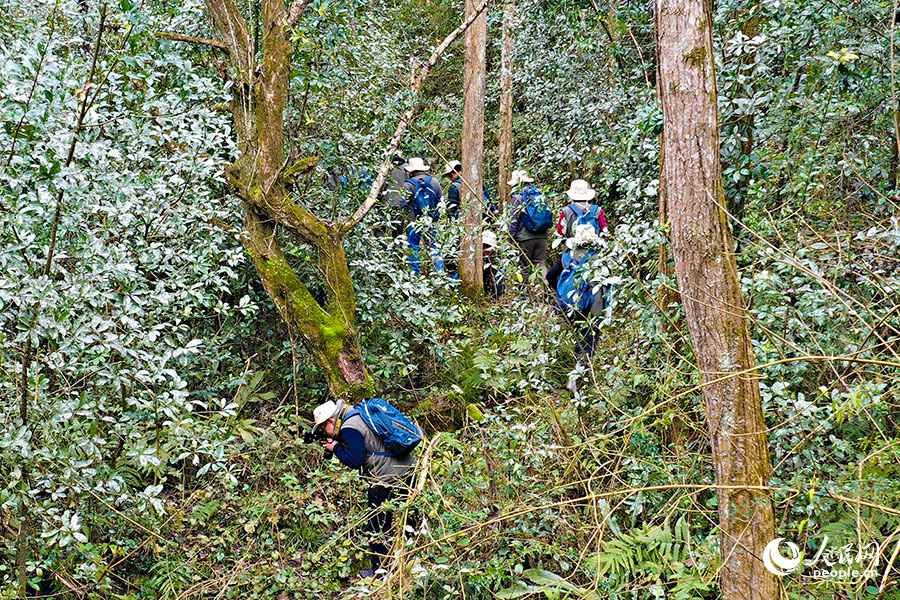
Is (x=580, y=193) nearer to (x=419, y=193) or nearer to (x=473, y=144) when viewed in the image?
(x=473, y=144)

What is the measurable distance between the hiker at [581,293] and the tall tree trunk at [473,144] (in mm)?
2125

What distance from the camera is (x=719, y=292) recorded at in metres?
3.89

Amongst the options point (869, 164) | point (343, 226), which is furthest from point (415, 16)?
point (869, 164)

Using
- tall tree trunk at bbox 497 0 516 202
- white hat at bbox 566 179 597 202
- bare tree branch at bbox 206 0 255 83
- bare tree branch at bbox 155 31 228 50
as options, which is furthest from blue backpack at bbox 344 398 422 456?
tall tree trunk at bbox 497 0 516 202

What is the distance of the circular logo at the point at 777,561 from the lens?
3870mm

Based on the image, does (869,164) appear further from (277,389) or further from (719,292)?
(277,389)

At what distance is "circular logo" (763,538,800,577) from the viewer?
3.87 meters

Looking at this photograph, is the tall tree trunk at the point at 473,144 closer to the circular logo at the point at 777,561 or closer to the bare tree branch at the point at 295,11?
the bare tree branch at the point at 295,11

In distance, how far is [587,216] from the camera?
7867mm

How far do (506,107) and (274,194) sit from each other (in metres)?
5.53

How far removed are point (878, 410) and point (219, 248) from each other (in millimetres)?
5489

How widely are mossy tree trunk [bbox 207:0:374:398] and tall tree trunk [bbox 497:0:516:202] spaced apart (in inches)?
189

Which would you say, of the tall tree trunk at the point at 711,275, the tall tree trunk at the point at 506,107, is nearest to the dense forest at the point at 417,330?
the tall tree trunk at the point at 711,275

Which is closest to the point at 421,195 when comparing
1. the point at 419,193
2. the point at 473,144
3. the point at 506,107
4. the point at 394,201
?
the point at 419,193
